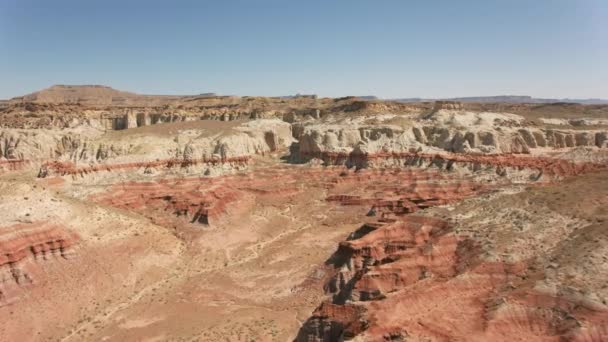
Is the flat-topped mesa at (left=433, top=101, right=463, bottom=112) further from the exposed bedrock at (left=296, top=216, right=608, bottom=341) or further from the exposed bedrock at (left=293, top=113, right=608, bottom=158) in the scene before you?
the exposed bedrock at (left=296, top=216, right=608, bottom=341)

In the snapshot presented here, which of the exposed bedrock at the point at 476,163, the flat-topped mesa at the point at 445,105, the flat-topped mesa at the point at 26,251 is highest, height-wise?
the flat-topped mesa at the point at 445,105

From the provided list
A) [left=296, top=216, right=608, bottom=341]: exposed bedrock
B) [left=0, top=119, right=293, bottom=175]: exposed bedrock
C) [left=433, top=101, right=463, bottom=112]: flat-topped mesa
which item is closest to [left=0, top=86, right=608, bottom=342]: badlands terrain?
[left=296, top=216, right=608, bottom=341]: exposed bedrock

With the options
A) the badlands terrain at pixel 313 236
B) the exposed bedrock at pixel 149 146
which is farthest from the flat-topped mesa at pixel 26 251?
the exposed bedrock at pixel 149 146

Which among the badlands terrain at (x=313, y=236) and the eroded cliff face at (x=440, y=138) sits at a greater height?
the eroded cliff face at (x=440, y=138)

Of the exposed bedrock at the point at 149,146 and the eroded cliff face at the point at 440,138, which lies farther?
the eroded cliff face at the point at 440,138

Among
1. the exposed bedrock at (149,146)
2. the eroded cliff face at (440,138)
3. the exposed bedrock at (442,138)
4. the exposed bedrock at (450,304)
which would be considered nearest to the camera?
the exposed bedrock at (450,304)

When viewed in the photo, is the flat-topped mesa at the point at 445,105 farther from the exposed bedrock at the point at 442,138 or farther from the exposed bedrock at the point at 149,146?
the exposed bedrock at the point at 149,146

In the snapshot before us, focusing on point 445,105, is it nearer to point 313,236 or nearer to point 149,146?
point 149,146
